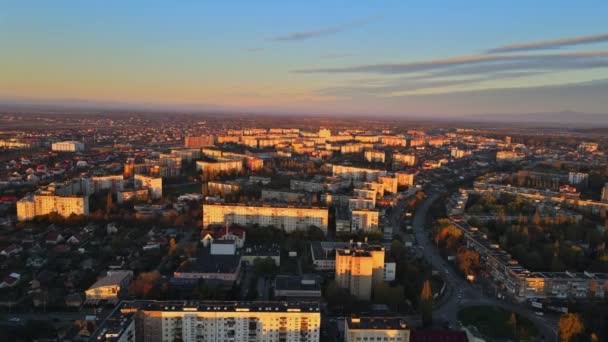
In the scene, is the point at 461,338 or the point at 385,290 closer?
the point at 461,338

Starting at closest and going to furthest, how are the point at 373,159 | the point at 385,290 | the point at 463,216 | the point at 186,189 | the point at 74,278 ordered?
1. the point at 385,290
2. the point at 74,278
3. the point at 463,216
4. the point at 186,189
5. the point at 373,159

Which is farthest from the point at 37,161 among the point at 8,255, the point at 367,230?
the point at 367,230

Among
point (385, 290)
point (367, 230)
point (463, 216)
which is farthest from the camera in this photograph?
point (463, 216)

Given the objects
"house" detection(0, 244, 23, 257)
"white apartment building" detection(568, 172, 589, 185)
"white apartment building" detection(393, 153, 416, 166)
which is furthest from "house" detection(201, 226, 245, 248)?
"white apartment building" detection(568, 172, 589, 185)

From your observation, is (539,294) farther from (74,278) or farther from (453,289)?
(74,278)

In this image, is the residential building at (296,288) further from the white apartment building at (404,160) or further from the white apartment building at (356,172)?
the white apartment building at (404,160)

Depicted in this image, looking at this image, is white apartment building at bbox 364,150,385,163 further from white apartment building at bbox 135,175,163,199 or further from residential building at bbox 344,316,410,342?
residential building at bbox 344,316,410,342

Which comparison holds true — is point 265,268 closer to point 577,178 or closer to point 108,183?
point 108,183

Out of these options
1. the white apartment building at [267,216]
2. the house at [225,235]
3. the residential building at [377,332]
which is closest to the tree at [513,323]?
the residential building at [377,332]
